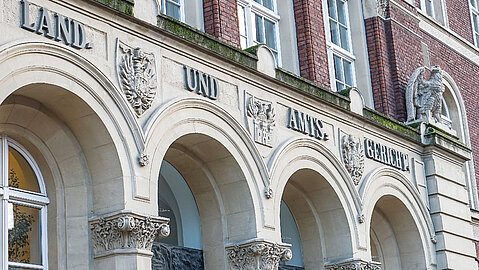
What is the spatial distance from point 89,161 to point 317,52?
6.77 m

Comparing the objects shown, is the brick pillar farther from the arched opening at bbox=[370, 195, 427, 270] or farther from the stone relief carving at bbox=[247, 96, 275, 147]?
the arched opening at bbox=[370, 195, 427, 270]

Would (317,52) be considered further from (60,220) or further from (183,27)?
(60,220)

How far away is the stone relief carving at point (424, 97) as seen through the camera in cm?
2038

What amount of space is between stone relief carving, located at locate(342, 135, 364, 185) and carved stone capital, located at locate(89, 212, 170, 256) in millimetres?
5948

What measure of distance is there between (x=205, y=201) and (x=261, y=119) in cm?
160

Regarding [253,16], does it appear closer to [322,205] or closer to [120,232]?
[322,205]

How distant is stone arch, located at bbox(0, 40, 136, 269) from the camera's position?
1177 cm

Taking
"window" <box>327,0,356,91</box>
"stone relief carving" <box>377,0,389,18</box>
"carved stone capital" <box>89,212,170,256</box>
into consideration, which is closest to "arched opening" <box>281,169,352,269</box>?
"window" <box>327,0,356,91</box>

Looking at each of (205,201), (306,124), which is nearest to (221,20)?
(306,124)

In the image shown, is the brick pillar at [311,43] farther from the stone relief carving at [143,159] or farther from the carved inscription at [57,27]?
the carved inscription at [57,27]

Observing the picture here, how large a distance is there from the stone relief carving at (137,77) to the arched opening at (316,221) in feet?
15.4

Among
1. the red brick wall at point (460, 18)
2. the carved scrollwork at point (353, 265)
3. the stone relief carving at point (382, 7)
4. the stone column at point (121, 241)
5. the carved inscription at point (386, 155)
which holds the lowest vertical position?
the stone column at point (121, 241)

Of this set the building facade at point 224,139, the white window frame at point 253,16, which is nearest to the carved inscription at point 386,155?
the building facade at point 224,139

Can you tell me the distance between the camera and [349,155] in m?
17.2
